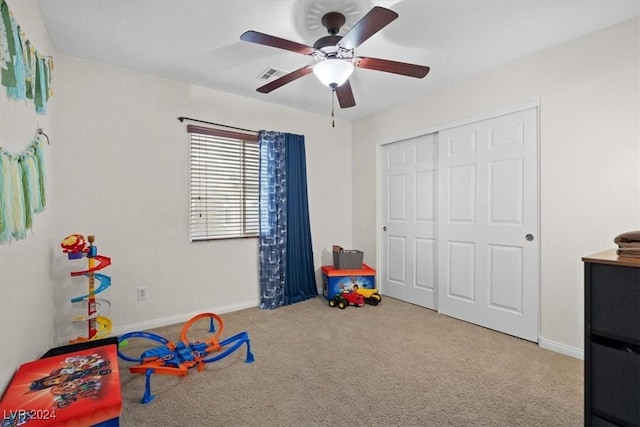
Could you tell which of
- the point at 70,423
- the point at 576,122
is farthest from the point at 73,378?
the point at 576,122

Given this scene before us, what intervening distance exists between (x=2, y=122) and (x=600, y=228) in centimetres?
358

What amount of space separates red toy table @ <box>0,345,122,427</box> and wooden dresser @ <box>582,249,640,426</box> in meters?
2.07

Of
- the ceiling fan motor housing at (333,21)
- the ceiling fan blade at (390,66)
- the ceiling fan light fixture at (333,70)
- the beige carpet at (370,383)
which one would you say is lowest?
the beige carpet at (370,383)

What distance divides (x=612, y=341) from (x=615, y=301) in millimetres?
203

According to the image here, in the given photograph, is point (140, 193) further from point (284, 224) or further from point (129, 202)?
point (284, 224)

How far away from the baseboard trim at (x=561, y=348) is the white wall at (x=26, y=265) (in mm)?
3422

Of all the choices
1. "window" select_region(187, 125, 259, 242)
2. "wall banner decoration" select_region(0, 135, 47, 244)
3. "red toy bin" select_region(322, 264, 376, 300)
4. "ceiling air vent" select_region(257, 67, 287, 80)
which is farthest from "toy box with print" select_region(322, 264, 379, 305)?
"wall banner decoration" select_region(0, 135, 47, 244)

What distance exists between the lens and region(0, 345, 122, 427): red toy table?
42.1 inches

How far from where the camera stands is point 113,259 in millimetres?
2729

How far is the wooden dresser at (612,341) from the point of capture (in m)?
1.31

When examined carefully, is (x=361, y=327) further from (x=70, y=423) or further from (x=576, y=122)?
(x=576, y=122)

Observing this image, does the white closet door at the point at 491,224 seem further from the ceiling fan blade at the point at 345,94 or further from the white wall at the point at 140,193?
the white wall at the point at 140,193

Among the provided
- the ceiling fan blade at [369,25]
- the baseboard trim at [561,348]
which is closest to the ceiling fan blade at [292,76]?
the ceiling fan blade at [369,25]

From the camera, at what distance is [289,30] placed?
216cm
